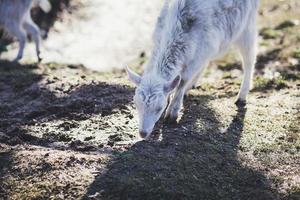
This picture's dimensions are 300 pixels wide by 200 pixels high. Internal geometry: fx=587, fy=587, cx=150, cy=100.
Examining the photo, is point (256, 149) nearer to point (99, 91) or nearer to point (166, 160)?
point (166, 160)

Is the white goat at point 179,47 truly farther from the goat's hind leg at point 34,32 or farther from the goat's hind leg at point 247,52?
the goat's hind leg at point 34,32

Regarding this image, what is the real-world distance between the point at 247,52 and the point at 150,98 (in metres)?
2.94

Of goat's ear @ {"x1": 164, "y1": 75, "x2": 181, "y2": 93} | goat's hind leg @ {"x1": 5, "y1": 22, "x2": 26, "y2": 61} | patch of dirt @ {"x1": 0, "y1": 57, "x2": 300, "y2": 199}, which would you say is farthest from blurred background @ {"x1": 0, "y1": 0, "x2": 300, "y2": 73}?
goat's ear @ {"x1": 164, "y1": 75, "x2": 181, "y2": 93}

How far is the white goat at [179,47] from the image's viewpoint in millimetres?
6750

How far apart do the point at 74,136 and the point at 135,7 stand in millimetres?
8112

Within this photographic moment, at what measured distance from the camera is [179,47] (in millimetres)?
7234

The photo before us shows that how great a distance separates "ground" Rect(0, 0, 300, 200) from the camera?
20.4ft

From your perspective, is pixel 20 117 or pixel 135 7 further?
pixel 135 7

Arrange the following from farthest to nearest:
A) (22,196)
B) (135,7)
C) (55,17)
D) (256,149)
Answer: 1. (135,7)
2. (55,17)
3. (256,149)
4. (22,196)

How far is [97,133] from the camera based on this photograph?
7480 mm

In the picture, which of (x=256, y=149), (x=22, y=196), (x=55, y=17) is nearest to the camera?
(x=22, y=196)

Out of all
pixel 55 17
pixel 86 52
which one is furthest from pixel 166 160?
pixel 55 17

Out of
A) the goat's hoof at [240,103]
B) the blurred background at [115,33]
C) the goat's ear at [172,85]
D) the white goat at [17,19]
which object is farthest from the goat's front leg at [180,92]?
the white goat at [17,19]

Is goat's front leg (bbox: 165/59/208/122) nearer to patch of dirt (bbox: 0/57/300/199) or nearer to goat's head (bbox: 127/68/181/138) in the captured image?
patch of dirt (bbox: 0/57/300/199)
